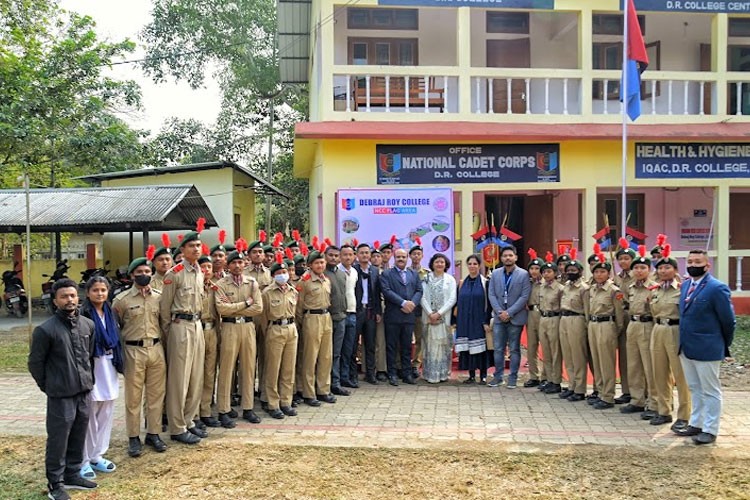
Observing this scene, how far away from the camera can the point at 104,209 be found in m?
13.7

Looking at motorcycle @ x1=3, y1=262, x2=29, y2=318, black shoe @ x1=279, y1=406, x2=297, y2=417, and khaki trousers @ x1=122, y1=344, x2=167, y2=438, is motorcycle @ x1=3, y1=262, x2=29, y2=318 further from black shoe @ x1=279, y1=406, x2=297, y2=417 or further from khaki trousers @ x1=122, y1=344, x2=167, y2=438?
khaki trousers @ x1=122, y1=344, x2=167, y2=438

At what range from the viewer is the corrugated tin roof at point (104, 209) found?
13.0 metres

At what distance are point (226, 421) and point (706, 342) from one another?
4.28 meters

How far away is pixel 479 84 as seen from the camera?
11320mm

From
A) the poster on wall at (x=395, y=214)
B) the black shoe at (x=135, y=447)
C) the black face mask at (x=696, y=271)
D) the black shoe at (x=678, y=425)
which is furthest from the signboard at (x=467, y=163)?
the black shoe at (x=135, y=447)

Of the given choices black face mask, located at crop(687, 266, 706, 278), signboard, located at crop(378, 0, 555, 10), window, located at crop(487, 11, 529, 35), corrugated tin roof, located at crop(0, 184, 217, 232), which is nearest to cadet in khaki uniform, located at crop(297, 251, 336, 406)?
black face mask, located at crop(687, 266, 706, 278)

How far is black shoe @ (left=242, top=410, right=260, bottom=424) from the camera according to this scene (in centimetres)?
589

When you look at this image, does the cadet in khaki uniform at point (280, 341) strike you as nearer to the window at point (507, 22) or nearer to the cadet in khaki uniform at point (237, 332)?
the cadet in khaki uniform at point (237, 332)

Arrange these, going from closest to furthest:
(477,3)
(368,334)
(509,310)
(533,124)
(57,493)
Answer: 1. (57,493)
2. (509,310)
3. (368,334)
4. (477,3)
5. (533,124)

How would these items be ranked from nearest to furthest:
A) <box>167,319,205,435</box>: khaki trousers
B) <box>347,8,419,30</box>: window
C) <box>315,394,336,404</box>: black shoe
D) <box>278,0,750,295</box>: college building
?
<box>167,319,205,435</box>: khaki trousers
<box>315,394,336,404</box>: black shoe
<box>278,0,750,295</box>: college building
<box>347,8,419,30</box>: window

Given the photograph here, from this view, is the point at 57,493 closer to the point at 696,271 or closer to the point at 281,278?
the point at 281,278

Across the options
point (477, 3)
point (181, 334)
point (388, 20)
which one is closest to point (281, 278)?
point (181, 334)

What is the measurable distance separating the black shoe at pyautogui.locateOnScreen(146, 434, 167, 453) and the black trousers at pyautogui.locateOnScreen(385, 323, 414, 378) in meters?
3.00

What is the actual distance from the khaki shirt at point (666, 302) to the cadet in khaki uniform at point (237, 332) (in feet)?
12.1
